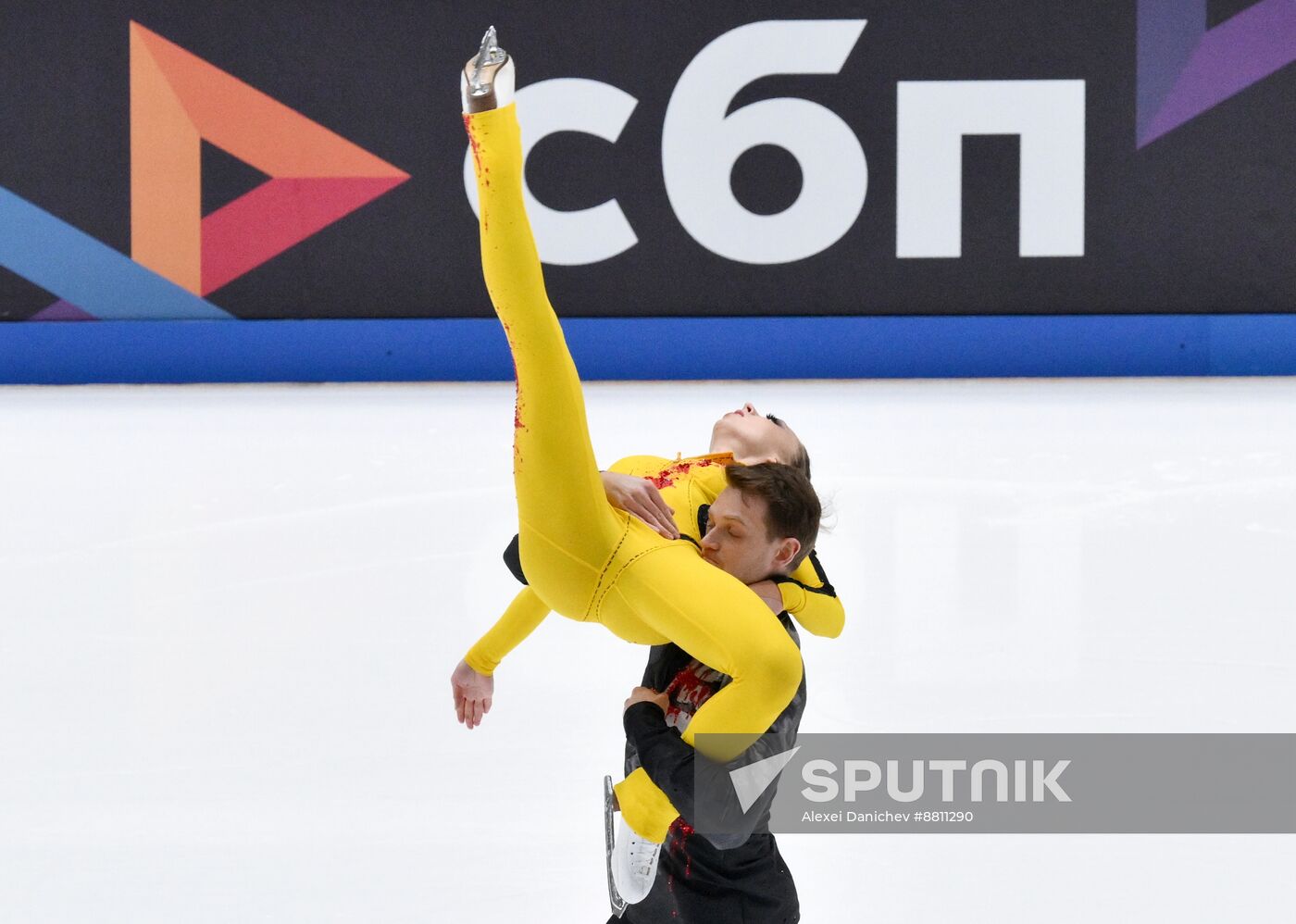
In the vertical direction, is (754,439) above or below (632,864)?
above

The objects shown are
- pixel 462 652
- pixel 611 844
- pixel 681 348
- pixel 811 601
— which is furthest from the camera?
pixel 681 348

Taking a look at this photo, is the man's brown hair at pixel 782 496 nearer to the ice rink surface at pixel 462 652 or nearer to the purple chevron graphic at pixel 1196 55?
the ice rink surface at pixel 462 652

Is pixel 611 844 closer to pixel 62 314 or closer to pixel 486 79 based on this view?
pixel 486 79

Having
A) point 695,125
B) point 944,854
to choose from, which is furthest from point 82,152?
point 944,854

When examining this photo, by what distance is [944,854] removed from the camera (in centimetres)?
152

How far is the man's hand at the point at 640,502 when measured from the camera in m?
1.29

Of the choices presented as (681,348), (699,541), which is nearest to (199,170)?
(681,348)

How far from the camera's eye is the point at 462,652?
2.20 meters

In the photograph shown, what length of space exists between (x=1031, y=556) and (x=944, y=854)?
1367mm

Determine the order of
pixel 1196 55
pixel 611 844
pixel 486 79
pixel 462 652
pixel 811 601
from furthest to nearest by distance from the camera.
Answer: pixel 1196 55 → pixel 462 652 → pixel 811 601 → pixel 611 844 → pixel 486 79

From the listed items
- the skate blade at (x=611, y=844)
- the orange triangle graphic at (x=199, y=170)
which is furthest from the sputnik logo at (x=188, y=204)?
the skate blade at (x=611, y=844)

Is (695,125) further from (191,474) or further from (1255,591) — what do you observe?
(1255,591)

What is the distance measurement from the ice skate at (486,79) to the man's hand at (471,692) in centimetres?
57

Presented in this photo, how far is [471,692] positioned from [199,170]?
191 inches
